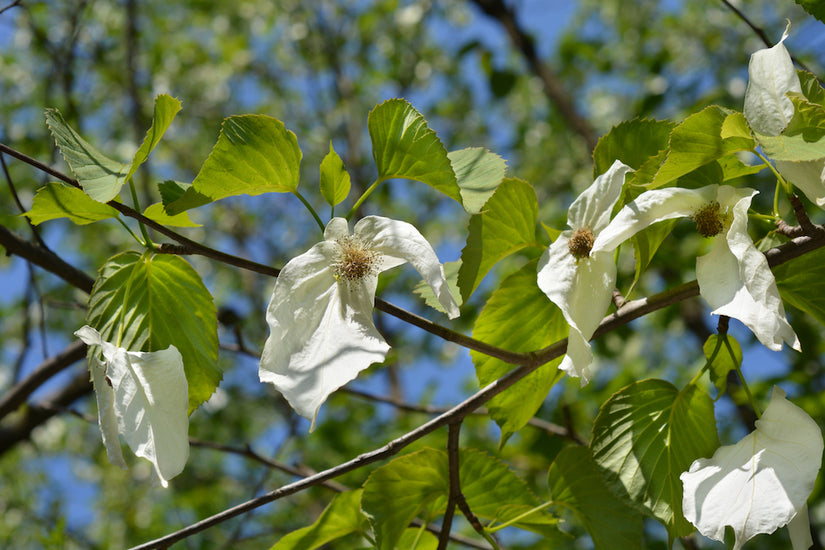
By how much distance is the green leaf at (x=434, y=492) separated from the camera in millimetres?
598

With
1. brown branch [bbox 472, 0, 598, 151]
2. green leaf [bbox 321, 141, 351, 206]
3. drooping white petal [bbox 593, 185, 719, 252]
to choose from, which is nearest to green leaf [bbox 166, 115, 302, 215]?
green leaf [bbox 321, 141, 351, 206]

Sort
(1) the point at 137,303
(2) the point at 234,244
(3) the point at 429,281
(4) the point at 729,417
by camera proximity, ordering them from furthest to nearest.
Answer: (2) the point at 234,244
(4) the point at 729,417
(1) the point at 137,303
(3) the point at 429,281

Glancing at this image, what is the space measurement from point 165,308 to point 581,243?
1.08 feet

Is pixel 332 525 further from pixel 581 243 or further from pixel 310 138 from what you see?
pixel 310 138

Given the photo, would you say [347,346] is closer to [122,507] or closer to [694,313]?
[694,313]

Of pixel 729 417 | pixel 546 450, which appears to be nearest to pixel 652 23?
pixel 729 417

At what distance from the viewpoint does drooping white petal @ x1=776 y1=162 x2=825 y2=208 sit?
1.44ft

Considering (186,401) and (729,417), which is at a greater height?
(186,401)

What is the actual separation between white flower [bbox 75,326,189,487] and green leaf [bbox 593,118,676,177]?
36 cm

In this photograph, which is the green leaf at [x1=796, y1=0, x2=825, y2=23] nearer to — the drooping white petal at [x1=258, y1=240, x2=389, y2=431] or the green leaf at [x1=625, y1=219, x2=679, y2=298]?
the green leaf at [x1=625, y1=219, x2=679, y2=298]

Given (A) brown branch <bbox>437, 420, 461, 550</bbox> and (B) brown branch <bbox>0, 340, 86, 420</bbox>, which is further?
(B) brown branch <bbox>0, 340, 86, 420</bbox>

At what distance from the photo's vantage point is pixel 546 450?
1.22 metres

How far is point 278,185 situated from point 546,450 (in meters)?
0.86

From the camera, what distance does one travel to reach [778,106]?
45 cm
